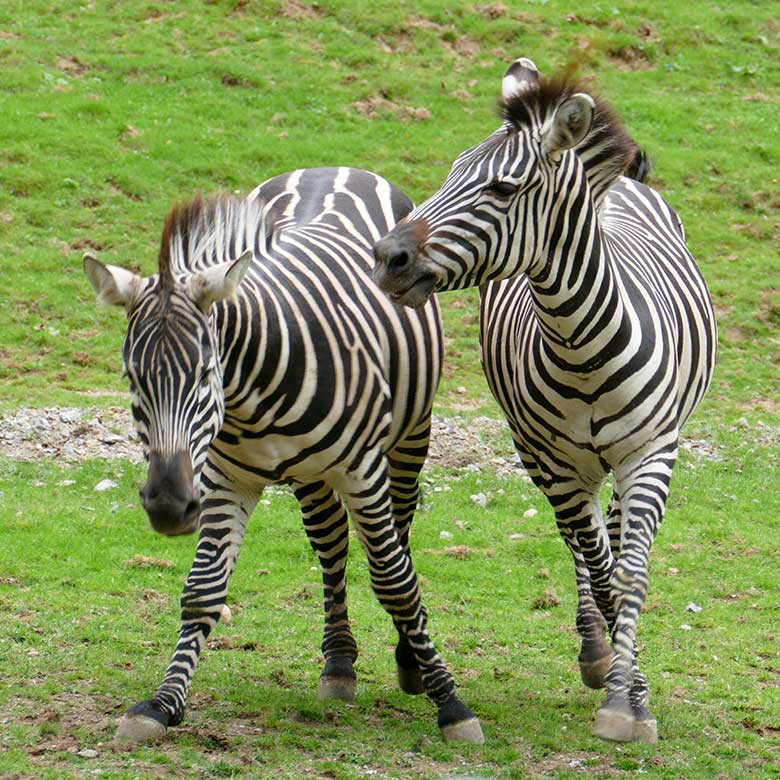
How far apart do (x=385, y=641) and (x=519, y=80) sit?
12.2 feet

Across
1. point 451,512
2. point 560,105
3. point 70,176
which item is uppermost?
point 560,105

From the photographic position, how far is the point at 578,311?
6277 mm

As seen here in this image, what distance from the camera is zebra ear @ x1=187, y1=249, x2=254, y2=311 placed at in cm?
550

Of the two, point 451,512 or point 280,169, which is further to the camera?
point 280,169

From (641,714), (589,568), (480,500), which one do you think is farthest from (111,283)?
(480,500)

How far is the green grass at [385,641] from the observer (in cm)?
614

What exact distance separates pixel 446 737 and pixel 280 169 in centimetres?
1407

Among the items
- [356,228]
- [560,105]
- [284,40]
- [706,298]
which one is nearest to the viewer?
[560,105]

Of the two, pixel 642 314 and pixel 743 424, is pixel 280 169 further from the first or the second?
pixel 642 314

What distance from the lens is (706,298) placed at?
8.02 meters

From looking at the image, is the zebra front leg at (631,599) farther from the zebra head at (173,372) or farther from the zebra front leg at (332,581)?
the zebra head at (173,372)

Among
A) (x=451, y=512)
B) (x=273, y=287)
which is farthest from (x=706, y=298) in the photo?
(x=451, y=512)

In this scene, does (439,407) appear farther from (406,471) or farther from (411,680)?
(411,680)

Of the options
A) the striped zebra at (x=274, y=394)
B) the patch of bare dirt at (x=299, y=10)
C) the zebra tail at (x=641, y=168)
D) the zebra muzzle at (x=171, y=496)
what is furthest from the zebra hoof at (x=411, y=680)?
the patch of bare dirt at (x=299, y=10)
